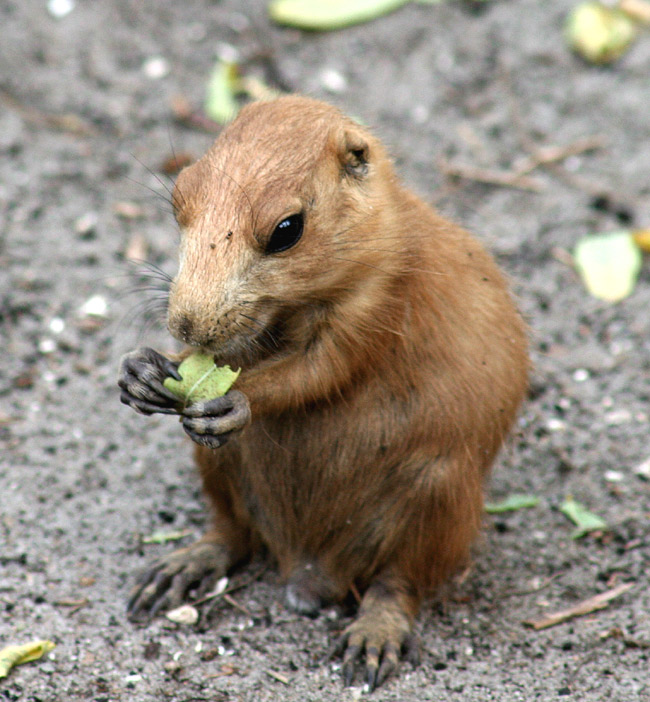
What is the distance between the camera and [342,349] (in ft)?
12.9

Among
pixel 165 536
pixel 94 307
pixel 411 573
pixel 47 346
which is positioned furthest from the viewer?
pixel 94 307

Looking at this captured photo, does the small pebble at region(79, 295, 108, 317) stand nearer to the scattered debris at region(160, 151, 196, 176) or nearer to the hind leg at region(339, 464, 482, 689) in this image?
the scattered debris at region(160, 151, 196, 176)

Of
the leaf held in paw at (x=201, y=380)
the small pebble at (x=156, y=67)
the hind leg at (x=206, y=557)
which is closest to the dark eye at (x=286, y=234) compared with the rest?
the leaf held in paw at (x=201, y=380)

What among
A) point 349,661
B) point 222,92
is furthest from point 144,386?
point 222,92

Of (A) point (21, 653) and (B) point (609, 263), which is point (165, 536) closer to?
(A) point (21, 653)

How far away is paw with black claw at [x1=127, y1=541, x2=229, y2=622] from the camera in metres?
4.48

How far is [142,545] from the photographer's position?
4.91 meters

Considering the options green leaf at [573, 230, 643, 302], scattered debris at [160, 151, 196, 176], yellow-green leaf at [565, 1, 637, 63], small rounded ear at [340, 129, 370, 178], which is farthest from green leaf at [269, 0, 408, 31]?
small rounded ear at [340, 129, 370, 178]

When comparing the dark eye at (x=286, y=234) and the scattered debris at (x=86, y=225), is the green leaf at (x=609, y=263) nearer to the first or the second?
the scattered debris at (x=86, y=225)

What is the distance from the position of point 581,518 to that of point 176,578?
6.16 ft

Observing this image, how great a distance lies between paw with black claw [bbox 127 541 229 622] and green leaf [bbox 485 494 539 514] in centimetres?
128

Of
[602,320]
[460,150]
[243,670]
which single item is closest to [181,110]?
[460,150]

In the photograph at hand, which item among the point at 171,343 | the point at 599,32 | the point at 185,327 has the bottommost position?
the point at 171,343

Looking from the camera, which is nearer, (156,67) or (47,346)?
(47,346)
